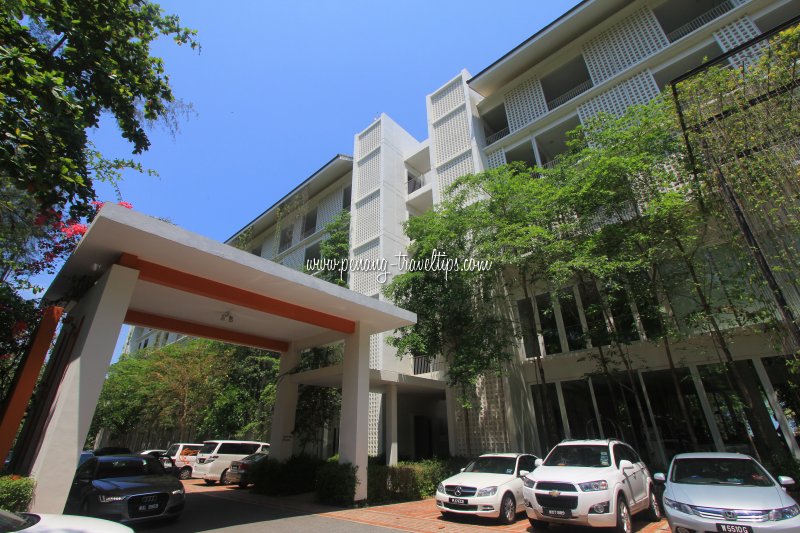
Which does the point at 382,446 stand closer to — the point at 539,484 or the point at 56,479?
the point at 539,484

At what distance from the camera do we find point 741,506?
5074 mm

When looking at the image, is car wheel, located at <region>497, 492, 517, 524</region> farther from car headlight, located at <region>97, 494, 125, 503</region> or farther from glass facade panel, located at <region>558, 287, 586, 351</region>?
car headlight, located at <region>97, 494, 125, 503</region>

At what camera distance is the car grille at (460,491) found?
7441 mm

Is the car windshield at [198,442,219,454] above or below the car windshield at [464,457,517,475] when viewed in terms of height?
above

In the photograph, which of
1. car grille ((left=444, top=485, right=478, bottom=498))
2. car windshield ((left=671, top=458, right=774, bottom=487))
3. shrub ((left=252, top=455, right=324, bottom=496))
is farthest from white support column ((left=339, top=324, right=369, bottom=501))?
car windshield ((left=671, top=458, right=774, bottom=487))

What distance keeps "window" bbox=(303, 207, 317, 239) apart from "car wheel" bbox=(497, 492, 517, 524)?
1914 centimetres

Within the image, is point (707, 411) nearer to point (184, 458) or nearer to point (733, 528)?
point (733, 528)

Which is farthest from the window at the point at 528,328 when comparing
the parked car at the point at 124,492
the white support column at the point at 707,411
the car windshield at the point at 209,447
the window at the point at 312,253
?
the window at the point at 312,253

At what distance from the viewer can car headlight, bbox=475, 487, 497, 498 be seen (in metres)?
7.29

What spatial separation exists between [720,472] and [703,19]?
15.1 meters

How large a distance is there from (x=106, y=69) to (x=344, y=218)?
1437 centimetres

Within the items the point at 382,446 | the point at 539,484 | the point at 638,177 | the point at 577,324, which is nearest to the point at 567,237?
the point at 638,177

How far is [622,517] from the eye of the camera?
5949mm

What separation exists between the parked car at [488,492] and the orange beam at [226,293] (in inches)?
165
